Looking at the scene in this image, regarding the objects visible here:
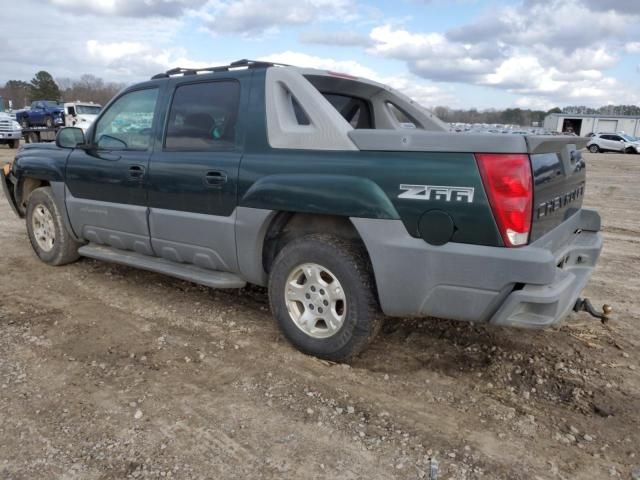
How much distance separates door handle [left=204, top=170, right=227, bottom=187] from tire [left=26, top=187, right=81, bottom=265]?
2278mm

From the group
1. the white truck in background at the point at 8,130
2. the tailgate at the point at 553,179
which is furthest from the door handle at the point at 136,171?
the white truck in background at the point at 8,130

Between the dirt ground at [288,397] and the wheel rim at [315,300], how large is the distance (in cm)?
24

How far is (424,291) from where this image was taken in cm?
296

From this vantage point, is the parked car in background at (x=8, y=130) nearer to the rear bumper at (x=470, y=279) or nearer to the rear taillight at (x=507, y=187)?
the rear bumper at (x=470, y=279)

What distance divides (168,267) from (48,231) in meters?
2.06

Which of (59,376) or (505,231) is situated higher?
→ (505,231)

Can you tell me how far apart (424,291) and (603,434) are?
117 cm

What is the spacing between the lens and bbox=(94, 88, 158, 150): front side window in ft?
14.2

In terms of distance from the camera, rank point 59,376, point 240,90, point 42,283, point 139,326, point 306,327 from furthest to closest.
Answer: point 42,283
point 139,326
point 240,90
point 306,327
point 59,376

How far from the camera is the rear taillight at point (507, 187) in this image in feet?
8.66

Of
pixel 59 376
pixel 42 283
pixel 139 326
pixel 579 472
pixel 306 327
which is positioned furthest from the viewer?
pixel 42 283

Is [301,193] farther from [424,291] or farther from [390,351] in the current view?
[390,351]

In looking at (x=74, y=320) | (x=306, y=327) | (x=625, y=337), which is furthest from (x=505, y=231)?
(x=74, y=320)

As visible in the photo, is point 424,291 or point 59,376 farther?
point 59,376
